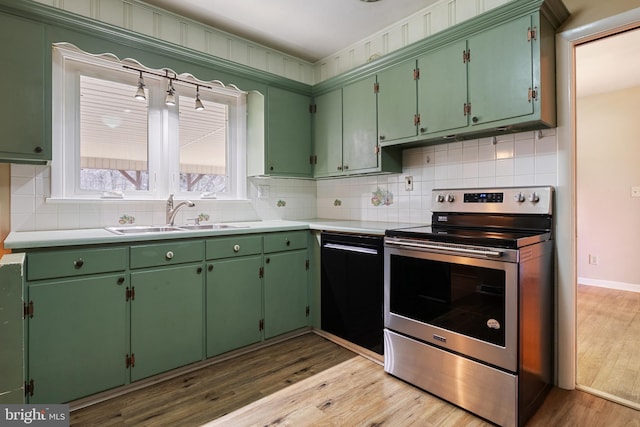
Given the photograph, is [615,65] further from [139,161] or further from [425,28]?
[139,161]

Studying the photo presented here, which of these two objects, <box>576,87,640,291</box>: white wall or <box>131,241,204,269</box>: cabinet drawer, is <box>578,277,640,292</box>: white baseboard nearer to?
<box>576,87,640,291</box>: white wall

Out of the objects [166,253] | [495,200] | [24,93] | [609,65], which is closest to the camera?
[24,93]

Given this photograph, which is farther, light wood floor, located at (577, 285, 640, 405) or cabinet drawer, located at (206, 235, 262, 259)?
cabinet drawer, located at (206, 235, 262, 259)

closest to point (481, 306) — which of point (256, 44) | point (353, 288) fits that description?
point (353, 288)

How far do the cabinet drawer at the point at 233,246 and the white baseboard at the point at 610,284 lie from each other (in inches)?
172

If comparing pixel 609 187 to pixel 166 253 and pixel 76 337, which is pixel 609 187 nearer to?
pixel 166 253

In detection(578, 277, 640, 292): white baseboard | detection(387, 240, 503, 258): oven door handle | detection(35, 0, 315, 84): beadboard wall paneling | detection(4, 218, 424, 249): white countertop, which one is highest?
detection(35, 0, 315, 84): beadboard wall paneling

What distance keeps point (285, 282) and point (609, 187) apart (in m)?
4.24

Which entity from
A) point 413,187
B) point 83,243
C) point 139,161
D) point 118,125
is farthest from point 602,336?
point 118,125

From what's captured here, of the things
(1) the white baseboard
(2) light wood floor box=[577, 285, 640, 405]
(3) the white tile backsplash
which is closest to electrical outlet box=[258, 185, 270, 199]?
(3) the white tile backsplash

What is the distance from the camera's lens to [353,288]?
250 cm

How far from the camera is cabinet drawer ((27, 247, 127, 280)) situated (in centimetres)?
168

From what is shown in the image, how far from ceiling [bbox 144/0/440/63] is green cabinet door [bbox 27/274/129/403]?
203 centimetres

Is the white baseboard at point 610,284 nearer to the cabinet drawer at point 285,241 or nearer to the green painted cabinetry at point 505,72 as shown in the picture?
the green painted cabinetry at point 505,72
